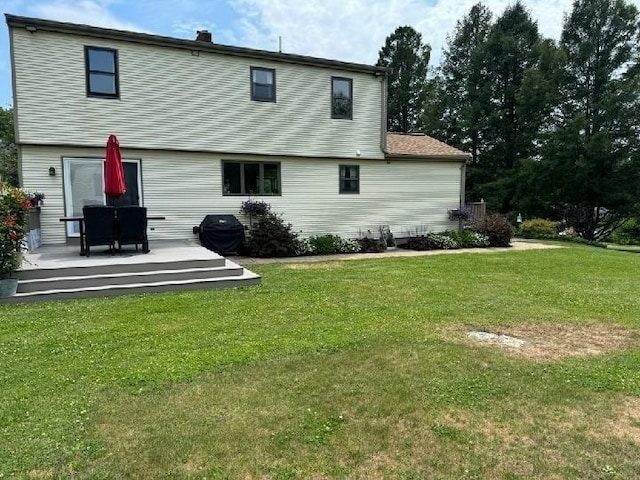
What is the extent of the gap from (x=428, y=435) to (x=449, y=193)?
14.2 metres

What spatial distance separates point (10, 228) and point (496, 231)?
13.8 m

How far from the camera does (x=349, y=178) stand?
571 inches

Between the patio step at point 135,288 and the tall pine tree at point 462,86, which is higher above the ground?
the tall pine tree at point 462,86

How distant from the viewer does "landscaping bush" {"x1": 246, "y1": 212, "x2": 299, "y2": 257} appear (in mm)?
12023

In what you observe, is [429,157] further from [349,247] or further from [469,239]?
[349,247]

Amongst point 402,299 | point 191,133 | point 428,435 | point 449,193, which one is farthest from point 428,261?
point 428,435

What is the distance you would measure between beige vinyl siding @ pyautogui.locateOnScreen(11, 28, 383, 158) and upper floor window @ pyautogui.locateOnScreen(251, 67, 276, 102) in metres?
0.15

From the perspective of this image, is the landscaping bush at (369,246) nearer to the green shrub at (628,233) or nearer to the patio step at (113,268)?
the patio step at (113,268)

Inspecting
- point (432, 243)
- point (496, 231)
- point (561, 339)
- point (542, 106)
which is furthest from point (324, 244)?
point (542, 106)

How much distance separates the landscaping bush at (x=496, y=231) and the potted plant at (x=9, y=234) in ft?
44.3

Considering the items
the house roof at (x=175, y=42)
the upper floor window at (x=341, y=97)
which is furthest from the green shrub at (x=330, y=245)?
the house roof at (x=175, y=42)

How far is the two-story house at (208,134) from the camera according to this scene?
1075cm

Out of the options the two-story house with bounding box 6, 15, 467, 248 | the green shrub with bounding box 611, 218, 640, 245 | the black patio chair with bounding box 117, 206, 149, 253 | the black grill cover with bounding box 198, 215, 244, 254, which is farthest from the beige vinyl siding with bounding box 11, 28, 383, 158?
the green shrub with bounding box 611, 218, 640, 245

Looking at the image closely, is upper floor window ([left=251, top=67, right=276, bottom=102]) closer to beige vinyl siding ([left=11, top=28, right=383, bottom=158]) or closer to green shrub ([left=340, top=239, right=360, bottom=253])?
beige vinyl siding ([left=11, top=28, right=383, bottom=158])
